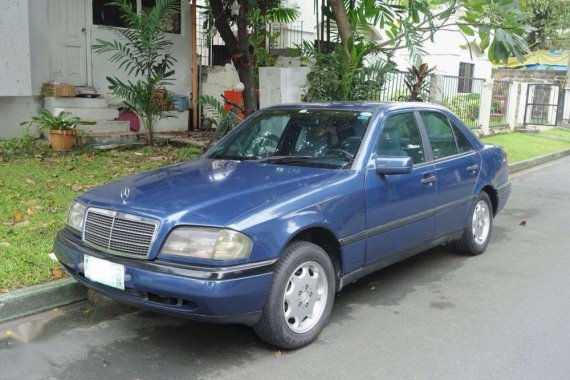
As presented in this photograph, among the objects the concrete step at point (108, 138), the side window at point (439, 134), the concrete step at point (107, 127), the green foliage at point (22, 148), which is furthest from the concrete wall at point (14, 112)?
the side window at point (439, 134)

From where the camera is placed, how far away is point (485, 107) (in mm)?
16906

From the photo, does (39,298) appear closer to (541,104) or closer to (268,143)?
(268,143)

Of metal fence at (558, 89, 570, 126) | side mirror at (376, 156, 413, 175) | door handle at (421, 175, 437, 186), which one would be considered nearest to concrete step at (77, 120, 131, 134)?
door handle at (421, 175, 437, 186)

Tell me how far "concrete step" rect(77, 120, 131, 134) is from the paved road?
20.9 ft

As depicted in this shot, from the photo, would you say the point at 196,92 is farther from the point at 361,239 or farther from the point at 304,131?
the point at 361,239

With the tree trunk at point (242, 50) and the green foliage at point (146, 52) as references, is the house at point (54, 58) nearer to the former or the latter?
the green foliage at point (146, 52)

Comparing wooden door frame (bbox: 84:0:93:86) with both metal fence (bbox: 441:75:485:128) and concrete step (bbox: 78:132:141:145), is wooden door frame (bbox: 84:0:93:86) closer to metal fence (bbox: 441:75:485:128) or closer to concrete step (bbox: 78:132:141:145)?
concrete step (bbox: 78:132:141:145)

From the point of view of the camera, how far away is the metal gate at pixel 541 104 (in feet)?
66.2

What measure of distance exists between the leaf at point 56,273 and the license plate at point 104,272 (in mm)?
984

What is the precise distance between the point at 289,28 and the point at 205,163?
41.4ft

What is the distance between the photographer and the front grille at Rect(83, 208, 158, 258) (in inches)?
137

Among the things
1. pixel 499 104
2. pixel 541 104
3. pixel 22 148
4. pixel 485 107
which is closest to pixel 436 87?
pixel 485 107

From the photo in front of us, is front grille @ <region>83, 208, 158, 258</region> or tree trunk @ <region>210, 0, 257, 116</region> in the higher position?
tree trunk @ <region>210, 0, 257, 116</region>

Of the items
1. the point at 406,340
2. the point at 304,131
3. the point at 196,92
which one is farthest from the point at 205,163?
the point at 196,92
